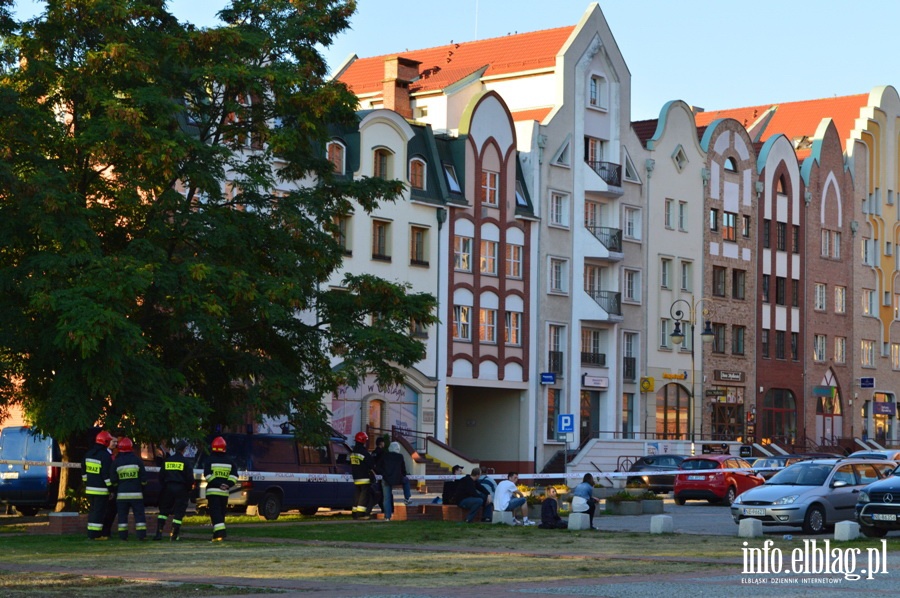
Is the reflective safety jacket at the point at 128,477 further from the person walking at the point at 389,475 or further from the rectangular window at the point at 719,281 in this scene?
the rectangular window at the point at 719,281

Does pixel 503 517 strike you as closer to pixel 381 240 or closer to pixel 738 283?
pixel 381 240

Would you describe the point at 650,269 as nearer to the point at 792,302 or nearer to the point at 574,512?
the point at 792,302

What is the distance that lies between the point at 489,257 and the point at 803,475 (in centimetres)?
3020

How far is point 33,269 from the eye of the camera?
90.5ft

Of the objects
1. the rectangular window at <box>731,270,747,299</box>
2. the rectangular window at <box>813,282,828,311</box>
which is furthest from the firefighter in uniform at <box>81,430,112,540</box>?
the rectangular window at <box>813,282,828,311</box>

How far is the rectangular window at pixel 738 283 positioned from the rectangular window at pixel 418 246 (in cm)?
1938

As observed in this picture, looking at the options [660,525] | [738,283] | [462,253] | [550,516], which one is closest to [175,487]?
[550,516]

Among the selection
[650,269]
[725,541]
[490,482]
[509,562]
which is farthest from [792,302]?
[509,562]

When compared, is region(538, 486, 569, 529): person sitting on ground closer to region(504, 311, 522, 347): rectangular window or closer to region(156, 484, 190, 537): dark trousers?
region(156, 484, 190, 537): dark trousers

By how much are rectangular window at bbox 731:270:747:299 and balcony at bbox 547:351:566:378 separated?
12.3 meters

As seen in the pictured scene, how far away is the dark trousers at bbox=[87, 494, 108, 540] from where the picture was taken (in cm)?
2488

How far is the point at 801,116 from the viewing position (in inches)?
3378

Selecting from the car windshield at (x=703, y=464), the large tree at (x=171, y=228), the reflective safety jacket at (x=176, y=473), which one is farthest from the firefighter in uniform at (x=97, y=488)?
the car windshield at (x=703, y=464)

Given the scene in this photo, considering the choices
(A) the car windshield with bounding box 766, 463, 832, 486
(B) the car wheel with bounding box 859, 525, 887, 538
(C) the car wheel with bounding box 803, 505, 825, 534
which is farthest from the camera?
(A) the car windshield with bounding box 766, 463, 832, 486
